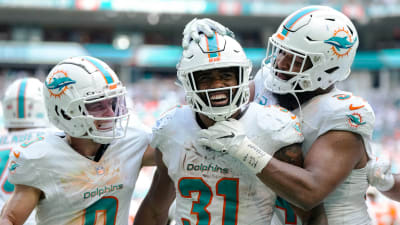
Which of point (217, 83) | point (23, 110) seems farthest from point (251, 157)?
point (23, 110)

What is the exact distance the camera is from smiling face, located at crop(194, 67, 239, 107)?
1.80m

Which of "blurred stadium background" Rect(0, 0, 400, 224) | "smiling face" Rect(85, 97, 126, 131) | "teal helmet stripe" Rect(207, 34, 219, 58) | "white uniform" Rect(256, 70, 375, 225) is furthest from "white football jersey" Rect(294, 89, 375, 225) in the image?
"blurred stadium background" Rect(0, 0, 400, 224)

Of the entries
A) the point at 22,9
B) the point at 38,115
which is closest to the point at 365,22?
the point at 22,9

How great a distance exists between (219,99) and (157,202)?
669 mm

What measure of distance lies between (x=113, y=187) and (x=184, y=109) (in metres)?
0.48

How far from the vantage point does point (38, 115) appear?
11.5 ft

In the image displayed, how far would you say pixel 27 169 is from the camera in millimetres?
1983

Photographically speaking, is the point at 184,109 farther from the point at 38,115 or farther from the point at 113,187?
the point at 38,115

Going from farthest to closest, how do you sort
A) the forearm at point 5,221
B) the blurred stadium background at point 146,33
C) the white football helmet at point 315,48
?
the blurred stadium background at point 146,33 → the white football helmet at point 315,48 → the forearm at point 5,221

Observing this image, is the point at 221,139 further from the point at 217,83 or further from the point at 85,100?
the point at 85,100

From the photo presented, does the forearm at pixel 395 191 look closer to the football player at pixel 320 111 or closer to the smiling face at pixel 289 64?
the football player at pixel 320 111

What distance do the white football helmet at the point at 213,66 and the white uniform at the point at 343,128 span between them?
0.34 meters

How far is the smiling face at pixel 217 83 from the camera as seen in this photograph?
5.91 feet

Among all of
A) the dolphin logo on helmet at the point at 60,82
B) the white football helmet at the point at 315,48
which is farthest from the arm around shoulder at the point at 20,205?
the white football helmet at the point at 315,48
